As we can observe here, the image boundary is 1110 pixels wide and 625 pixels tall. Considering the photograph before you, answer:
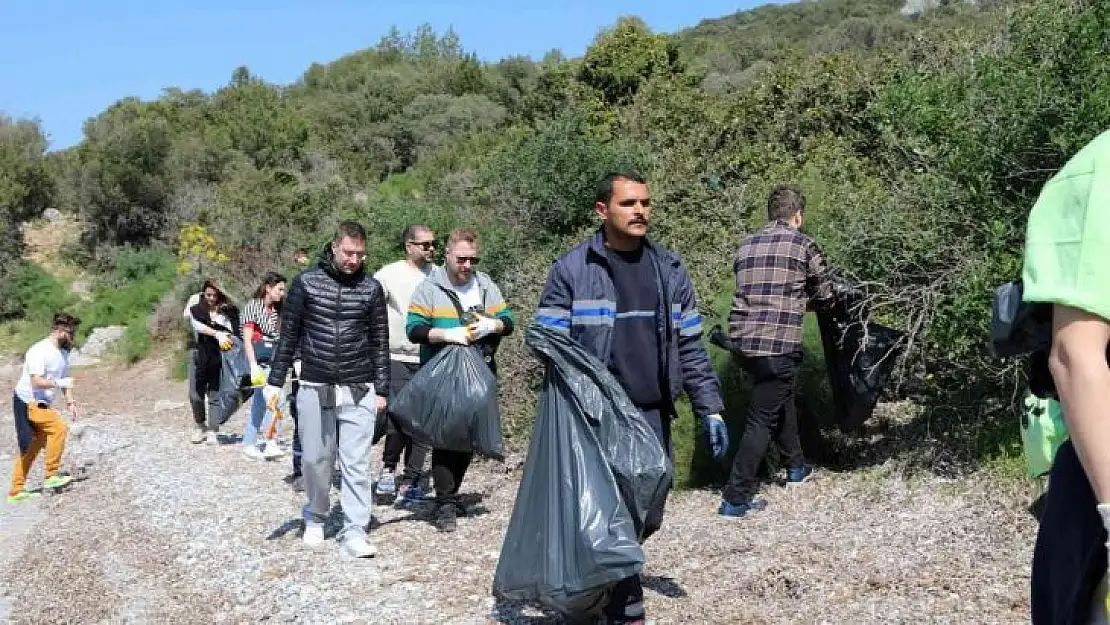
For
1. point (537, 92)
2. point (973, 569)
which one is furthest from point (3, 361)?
point (973, 569)

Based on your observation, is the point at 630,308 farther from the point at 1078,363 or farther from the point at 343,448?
the point at 1078,363

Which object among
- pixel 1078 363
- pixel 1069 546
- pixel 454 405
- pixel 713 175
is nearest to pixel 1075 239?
pixel 1078 363

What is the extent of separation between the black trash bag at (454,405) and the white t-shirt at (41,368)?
4362 millimetres

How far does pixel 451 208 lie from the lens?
1441 centimetres

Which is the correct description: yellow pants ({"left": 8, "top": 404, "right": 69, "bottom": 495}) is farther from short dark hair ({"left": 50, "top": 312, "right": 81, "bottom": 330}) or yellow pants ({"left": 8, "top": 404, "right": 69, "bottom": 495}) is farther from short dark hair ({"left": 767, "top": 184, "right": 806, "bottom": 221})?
short dark hair ({"left": 767, "top": 184, "right": 806, "bottom": 221})

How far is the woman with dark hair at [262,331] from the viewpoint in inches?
388

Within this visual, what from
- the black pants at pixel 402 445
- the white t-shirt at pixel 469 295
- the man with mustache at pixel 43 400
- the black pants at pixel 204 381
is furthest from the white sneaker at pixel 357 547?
the black pants at pixel 204 381

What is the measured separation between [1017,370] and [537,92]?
1647 cm

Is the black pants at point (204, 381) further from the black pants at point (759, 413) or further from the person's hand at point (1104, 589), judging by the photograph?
the person's hand at point (1104, 589)

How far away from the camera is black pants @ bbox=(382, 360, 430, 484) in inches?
289

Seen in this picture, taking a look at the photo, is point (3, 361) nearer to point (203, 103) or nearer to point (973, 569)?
point (203, 103)

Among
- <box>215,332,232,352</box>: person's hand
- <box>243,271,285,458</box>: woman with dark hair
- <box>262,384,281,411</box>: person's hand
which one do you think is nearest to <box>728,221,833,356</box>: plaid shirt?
<box>262,384,281,411</box>: person's hand

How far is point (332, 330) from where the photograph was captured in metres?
6.23

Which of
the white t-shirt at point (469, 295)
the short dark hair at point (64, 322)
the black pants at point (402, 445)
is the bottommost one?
the black pants at point (402, 445)
